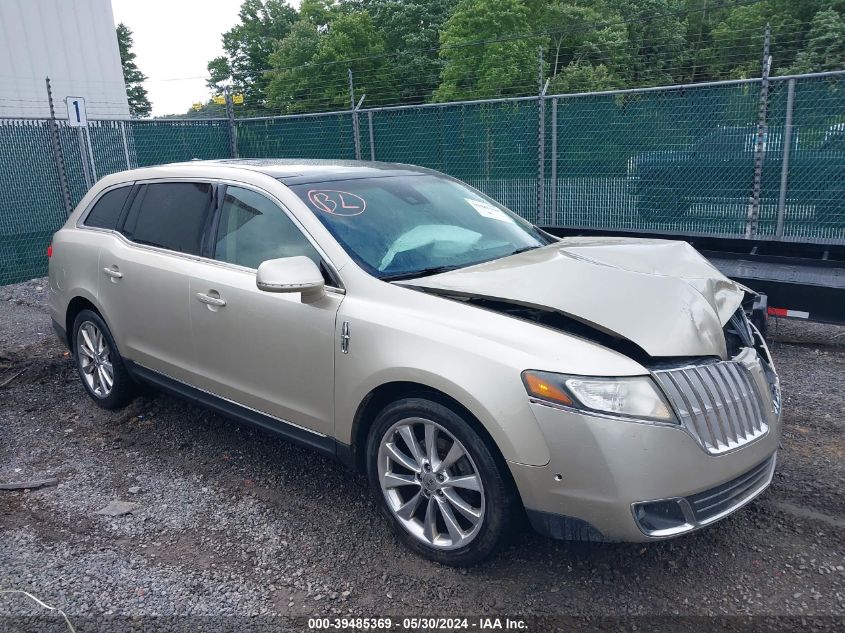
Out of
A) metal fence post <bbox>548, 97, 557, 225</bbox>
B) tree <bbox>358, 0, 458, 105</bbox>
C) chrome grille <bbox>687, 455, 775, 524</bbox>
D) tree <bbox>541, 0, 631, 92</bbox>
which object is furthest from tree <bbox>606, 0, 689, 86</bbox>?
chrome grille <bbox>687, 455, 775, 524</bbox>

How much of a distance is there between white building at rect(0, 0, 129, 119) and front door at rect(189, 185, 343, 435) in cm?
1532

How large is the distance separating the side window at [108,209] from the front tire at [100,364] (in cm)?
64

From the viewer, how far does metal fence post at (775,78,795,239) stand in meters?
8.33

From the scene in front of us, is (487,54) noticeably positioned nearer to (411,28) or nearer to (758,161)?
(411,28)

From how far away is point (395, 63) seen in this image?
136 feet

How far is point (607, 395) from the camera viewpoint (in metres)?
2.58

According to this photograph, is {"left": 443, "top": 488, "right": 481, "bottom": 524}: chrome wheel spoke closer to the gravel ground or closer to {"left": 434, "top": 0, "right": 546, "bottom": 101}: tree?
the gravel ground

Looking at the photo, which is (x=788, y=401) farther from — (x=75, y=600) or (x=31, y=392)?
(x=31, y=392)

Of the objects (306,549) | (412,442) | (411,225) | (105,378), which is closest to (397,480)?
(412,442)

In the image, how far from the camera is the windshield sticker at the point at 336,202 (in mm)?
3617

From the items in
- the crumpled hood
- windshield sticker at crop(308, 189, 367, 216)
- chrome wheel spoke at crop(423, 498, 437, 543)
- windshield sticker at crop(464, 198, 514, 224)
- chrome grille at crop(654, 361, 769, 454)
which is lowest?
chrome wheel spoke at crop(423, 498, 437, 543)

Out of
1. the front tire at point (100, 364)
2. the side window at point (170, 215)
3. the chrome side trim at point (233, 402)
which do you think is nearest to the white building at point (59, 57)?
the front tire at point (100, 364)

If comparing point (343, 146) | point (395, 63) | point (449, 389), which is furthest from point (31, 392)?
point (395, 63)

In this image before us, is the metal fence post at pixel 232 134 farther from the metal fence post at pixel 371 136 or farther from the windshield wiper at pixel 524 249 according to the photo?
the windshield wiper at pixel 524 249
